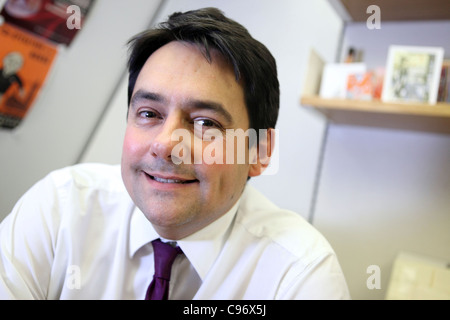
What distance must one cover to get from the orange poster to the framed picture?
0.72 metres

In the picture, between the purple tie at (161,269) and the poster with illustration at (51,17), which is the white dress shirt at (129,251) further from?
the poster with illustration at (51,17)

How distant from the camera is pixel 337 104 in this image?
2.39 feet

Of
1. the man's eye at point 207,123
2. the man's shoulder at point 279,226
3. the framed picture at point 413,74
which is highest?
the framed picture at point 413,74

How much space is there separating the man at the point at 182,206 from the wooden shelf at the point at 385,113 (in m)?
0.12

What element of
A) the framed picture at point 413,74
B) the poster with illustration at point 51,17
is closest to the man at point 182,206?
the poster with illustration at point 51,17

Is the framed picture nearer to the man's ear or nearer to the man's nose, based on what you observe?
the man's ear

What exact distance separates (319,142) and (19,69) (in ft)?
1.96

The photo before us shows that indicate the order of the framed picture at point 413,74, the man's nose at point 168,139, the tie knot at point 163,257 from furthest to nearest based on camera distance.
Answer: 1. the framed picture at point 413,74
2. the tie knot at point 163,257
3. the man's nose at point 168,139

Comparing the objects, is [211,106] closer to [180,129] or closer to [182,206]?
[180,129]

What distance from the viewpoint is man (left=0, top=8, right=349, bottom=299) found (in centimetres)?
60

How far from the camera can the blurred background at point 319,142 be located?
0.66 m

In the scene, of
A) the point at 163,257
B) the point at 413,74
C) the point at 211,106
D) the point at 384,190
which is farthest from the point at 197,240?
the point at 413,74

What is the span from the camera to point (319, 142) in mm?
738
